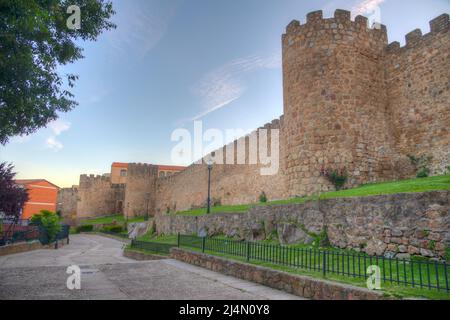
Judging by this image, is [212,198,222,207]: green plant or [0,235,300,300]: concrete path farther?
[212,198,222,207]: green plant

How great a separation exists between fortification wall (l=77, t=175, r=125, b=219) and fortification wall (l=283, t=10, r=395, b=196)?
54.8m

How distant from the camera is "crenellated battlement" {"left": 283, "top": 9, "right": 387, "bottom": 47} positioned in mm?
13938

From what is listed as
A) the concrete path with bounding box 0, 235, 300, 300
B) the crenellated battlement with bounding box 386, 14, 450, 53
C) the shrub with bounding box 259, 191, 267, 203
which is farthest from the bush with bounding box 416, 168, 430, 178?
the shrub with bounding box 259, 191, 267, 203

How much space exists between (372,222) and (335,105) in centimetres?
646

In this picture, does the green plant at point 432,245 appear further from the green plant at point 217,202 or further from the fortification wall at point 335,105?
the green plant at point 217,202

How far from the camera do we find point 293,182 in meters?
14.0

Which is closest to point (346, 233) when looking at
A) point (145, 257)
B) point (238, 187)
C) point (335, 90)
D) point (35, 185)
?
point (335, 90)

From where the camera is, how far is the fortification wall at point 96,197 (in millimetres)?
62188

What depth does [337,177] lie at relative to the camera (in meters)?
13.1

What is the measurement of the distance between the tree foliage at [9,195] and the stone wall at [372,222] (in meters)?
12.0

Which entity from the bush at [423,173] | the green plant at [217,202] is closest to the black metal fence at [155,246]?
the bush at [423,173]

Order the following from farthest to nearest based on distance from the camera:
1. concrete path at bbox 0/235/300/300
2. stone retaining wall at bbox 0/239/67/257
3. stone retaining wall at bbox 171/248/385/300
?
1. stone retaining wall at bbox 0/239/67/257
2. concrete path at bbox 0/235/300/300
3. stone retaining wall at bbox 171/248/385/300

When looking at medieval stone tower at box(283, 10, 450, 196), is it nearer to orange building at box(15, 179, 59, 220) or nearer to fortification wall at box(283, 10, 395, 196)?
fortification wall at box(283, 10, 395, 196)
